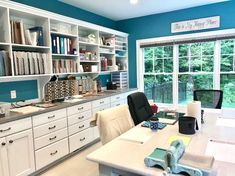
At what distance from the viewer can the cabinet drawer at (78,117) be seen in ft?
9.70

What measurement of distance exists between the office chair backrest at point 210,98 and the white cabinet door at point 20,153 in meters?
2.44

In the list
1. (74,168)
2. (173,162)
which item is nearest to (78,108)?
(74,168)

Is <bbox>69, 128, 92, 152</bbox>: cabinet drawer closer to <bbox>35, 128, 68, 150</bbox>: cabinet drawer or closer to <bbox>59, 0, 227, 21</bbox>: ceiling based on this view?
<bbox>35, 128, 68, 150</bbox>: cabinet drawer

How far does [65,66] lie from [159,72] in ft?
7.82

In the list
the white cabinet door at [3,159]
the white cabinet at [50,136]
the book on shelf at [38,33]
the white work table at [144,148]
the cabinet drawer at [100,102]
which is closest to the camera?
the white work table at [144,148]

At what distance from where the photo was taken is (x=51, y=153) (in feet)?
8.71

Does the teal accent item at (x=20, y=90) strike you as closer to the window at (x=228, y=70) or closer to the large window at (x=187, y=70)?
the large window at (x=187, y=70)

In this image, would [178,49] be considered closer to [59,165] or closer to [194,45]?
[194,45]

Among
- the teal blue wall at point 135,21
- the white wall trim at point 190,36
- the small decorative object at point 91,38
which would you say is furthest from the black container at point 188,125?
the white wall trim at point 190,36

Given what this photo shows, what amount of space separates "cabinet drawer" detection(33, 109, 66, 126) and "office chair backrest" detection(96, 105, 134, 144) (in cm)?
106

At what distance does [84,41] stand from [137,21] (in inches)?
68.8

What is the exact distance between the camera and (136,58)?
192 inches

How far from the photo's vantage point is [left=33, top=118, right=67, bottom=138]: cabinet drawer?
96.7 inches

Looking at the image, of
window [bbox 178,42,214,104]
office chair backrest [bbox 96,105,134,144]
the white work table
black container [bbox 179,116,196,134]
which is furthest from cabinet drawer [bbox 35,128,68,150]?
window [bbox 178,42,214,104]
